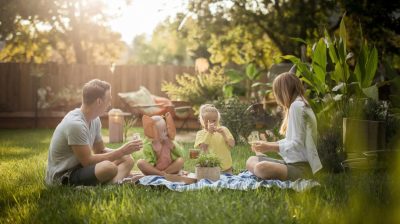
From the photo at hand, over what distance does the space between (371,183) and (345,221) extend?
1.64m

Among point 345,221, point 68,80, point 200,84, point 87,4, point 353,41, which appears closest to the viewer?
point 345,221

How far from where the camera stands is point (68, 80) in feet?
58.2

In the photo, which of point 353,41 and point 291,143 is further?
→ point 353,41

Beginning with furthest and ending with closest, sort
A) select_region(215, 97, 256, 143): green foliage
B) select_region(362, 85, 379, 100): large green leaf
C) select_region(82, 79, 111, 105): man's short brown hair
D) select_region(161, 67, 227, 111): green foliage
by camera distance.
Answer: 1. select_region(161, 67, 227, 111): green foliage
2. select_region(215, 97, 256, 143): green foliage
3. select_region(362, 85, 379, 100): large green leaf
4. select_region(82, 79, 111, 105): man's short brown hair

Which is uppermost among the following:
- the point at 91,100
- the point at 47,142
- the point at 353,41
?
the point at 353,41

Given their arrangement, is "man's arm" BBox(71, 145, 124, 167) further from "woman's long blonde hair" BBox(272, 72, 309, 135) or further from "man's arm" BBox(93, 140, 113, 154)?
"woman's long blonde hair" BBox(272, 72, 309, 135)

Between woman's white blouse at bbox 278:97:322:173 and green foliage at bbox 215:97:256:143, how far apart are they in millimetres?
4501

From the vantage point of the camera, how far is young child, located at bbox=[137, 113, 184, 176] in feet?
19.1

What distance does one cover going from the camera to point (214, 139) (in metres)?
6.24

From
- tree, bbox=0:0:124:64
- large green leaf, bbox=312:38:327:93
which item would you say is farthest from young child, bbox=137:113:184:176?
tree, bbox=0:0:124:64

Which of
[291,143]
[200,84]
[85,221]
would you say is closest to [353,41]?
[200,84]

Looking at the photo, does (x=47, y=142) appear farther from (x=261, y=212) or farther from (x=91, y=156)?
(x=261, y=212)

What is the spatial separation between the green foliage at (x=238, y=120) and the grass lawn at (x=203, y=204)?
14.0ft

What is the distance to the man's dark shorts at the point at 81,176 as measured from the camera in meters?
5.09
